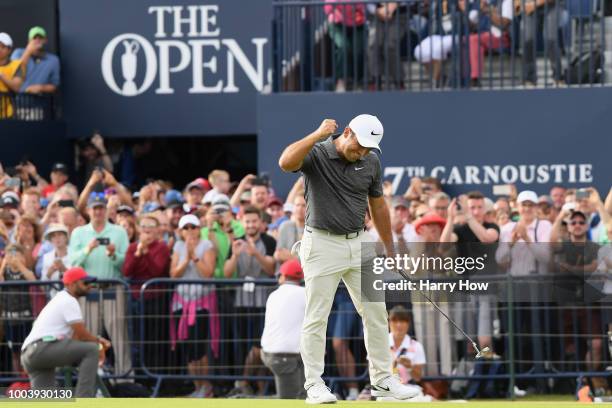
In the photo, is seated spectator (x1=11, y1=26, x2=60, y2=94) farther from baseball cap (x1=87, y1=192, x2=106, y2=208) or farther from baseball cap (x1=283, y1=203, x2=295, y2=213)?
baseball cap (x1=283, y1=203, x2=295, y2=213)

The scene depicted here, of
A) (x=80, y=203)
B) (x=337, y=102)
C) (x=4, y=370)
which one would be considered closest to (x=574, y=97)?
(x=337, y=102)

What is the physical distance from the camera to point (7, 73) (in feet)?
68.5

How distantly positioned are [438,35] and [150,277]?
5083 mm

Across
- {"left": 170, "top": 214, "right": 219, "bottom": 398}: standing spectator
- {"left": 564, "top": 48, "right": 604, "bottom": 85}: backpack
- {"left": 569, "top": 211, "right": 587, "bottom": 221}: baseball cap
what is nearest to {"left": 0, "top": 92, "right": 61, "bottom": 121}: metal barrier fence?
{"left": 170, "top": 214, "right": 219, "bottom": 398}: standing spectator

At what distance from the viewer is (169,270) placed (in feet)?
53.4

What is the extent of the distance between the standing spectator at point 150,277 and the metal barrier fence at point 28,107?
5.45 metres

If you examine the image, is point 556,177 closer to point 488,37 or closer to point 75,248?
point 488,37

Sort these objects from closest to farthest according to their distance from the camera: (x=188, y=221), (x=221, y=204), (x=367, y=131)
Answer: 1. (x=367, y=131)
2. (x=188, y=221)
3. (x=221, y=204)

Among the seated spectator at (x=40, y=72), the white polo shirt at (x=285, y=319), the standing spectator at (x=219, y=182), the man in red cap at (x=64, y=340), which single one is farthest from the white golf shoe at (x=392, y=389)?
the seated spectator at (x=40, y=72)

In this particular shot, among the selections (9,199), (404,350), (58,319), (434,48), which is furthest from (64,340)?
(434,48)

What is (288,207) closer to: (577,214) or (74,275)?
(74,275)

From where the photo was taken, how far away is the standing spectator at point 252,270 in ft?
51.9

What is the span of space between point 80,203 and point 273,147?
8.35 feet

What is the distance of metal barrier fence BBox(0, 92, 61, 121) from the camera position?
21.2m
